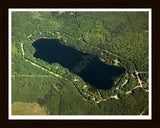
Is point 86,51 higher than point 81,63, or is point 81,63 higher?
point 86,51

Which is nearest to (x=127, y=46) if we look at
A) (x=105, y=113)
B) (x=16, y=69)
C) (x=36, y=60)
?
(x=105, y=113)

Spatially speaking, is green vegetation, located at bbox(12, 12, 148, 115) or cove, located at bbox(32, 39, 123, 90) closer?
green vegetation, located at bbox(12, 12, 148, 115)

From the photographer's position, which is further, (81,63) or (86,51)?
(86,51)

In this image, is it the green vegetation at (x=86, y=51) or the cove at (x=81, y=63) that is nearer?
the green vegetation at (x=86, y=51)

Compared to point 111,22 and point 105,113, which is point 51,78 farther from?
point 111,22
